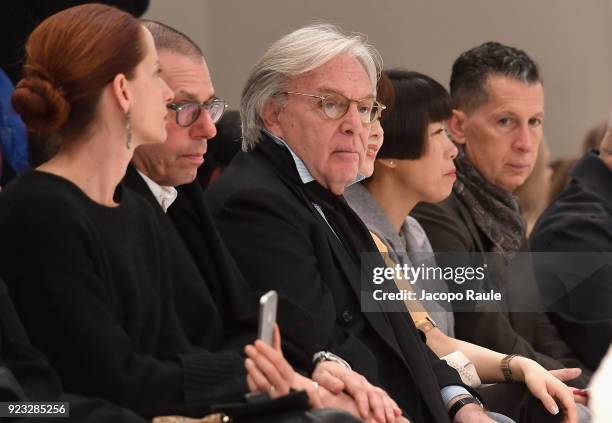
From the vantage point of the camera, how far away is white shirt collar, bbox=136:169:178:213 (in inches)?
125

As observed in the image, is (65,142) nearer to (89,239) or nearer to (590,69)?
(89,239)

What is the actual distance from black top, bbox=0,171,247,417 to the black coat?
2.01 meters

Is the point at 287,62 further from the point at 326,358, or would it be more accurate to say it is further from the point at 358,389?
the point at 358,389

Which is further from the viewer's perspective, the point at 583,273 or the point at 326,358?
the point at 583,273

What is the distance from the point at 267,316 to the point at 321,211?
106 centimetres

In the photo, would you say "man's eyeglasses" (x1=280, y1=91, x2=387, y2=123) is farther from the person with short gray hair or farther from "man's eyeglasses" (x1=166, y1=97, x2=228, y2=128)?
"man's eyeglasses" (x1=166, y1=97, x2=228, y2=128)

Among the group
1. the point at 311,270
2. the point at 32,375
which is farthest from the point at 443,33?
the point at 32,375

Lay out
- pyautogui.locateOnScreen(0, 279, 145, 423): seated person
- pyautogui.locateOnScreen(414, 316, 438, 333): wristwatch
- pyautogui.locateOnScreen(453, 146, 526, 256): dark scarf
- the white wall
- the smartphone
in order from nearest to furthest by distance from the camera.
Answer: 1. pyautogui.locateOnScreen(0, 279, 145, 423): seated person
2. the smartphone
3. pyautogui.locateOnScreen(414, 316, 438, 333): wristwatch
4. pyautogui.locateOnScreen(453, 146, 526, 256): dark scarf
5. the white wall

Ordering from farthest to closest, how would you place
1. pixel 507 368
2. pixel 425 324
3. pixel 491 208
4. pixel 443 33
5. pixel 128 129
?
pixel 443 33 → pixel 491 208 → pixel 425 324 → pixel 507 368 → pixel 128 129

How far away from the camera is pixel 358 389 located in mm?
3250

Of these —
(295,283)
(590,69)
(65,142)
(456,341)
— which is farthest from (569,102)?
(65,142)

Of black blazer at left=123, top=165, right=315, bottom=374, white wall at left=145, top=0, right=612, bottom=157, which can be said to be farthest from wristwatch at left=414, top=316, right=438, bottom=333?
white wall at left=145, top=0, right=612, bottom=157

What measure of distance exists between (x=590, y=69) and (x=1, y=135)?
5.15 meters

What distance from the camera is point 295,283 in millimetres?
3445
